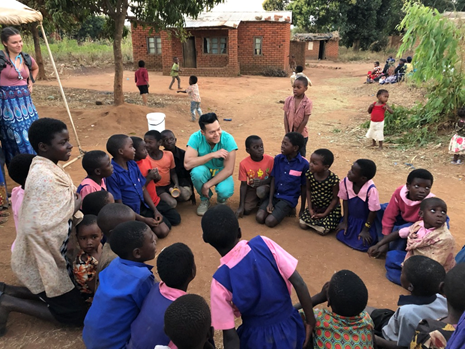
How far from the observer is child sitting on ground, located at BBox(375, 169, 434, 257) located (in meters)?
Answer: 2.86

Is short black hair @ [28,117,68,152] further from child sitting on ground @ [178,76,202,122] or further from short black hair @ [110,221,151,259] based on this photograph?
child sitting on ground @ [178,76,202,122]

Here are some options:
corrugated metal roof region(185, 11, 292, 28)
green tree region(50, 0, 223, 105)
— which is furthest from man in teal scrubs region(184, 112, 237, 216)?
corrugated metal roof region(185, 11, 292, 28)

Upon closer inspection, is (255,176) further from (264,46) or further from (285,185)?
(264,46)

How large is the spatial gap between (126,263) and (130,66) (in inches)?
874

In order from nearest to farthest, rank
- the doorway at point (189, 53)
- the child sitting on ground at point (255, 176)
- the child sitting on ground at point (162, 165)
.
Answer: the child sitting on ground at point (162, 165) → the child sitting on ground at point (255, 176) → the doorway at point (189, 53)

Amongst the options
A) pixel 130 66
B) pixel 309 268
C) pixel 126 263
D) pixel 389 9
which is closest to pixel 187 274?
pixel 126 263

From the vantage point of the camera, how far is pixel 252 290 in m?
1.70

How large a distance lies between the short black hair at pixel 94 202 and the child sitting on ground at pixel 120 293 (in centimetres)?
82

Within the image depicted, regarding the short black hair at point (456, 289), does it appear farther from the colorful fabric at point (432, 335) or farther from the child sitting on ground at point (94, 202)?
the child sitting on ground at point (94, 202)

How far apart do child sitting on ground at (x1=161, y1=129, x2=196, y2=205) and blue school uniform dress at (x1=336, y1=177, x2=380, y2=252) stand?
1827mm

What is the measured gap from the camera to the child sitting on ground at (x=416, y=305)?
1853 mm

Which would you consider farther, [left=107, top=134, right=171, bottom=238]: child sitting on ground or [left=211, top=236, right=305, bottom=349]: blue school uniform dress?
[left=107, top=134, right=171, bottom=238]: child sitting on ground

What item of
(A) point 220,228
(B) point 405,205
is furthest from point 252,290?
(B) point 405,205

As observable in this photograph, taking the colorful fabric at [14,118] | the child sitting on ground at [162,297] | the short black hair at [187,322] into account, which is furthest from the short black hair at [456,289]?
the colorful fabric at [14,118]
